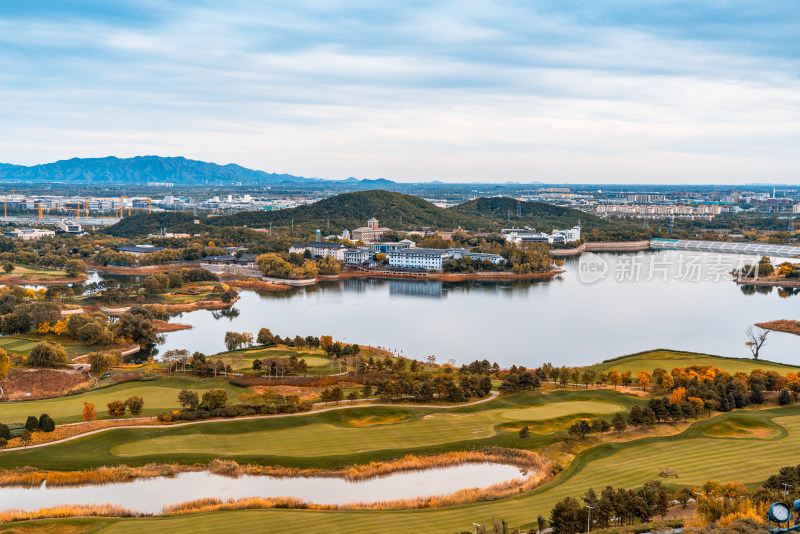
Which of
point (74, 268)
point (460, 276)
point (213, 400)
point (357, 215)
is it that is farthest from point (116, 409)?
point (357, 215)

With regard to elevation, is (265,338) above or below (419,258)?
below

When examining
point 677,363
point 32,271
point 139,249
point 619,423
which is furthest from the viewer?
point 139,249

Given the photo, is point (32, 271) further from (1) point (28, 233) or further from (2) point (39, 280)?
(1) point (28, 233)

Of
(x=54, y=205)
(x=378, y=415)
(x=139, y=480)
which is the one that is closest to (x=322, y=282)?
(x=378, y=415)

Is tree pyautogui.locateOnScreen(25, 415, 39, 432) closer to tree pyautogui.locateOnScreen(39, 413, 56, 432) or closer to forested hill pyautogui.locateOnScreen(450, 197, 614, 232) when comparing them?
tree pyautogui.locateOnScreen(39, 413, 56, 432)

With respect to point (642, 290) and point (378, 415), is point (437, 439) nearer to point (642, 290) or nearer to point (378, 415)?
point (378, 415)

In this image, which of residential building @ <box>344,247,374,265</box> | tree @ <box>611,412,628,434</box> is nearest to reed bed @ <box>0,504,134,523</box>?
tree @ <box>611,412,628,434</box>
